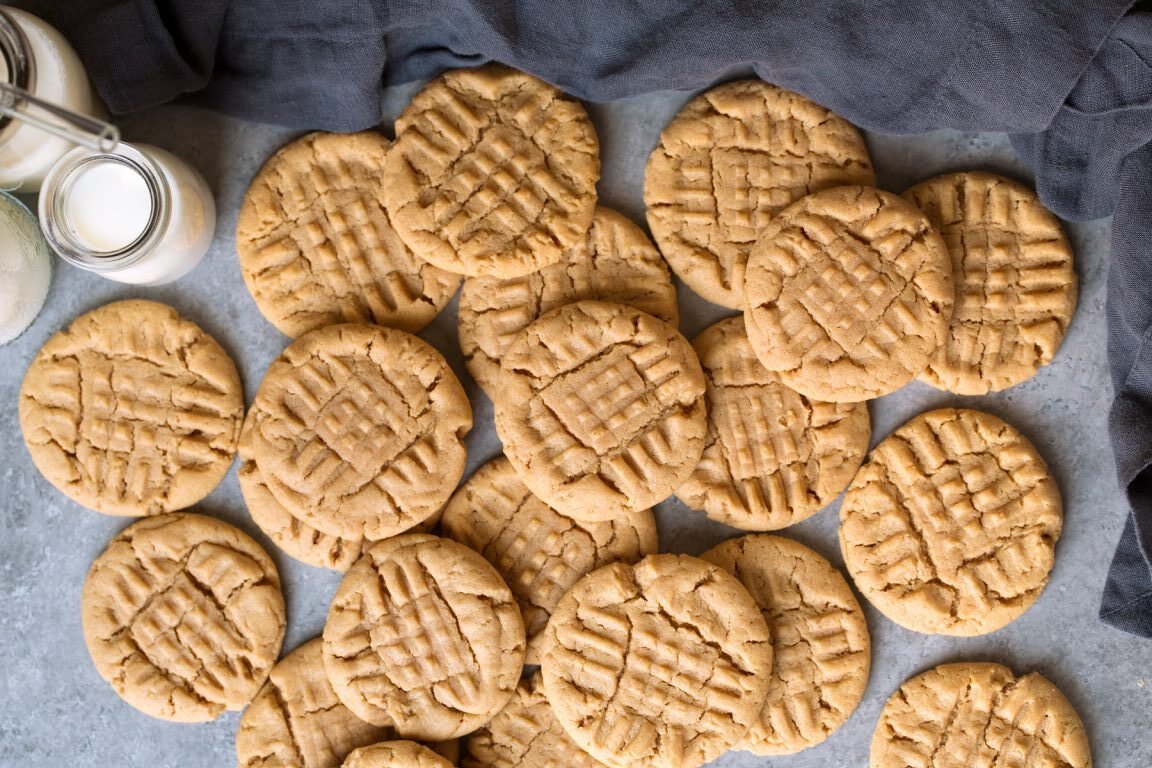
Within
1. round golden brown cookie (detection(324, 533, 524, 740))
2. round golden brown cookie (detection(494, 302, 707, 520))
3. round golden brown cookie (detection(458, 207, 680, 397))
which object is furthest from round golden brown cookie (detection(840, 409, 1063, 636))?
round golden brown cookie (detection(324, 533, 524, 740))

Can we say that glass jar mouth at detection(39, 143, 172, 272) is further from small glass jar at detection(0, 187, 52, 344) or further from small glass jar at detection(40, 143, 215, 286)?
small glass jar at detection(0, 187, 52, 344)

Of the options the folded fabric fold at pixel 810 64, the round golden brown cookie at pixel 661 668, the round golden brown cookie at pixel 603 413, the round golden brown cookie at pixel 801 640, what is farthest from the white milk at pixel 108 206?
the round golden brown cookie at pixel 801 640

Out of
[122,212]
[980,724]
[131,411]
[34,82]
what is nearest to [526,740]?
[980,724]

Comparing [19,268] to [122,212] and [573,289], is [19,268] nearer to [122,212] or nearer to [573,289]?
[122,212]

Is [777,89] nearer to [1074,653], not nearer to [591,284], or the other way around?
[591,284]

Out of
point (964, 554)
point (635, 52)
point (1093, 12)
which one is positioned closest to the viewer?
point (1093, 12)

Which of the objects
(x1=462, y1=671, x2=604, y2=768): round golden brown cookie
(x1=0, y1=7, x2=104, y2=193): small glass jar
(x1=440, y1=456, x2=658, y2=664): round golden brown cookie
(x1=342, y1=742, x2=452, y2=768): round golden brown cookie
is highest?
(x1=0, y1=7, x2=104, y2=193): small glass jar

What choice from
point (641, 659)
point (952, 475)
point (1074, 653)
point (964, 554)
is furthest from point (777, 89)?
point (1074, 653)

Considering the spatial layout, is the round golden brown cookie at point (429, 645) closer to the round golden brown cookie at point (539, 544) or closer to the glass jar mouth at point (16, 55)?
the round golden brown cookie at point (539, 544)
